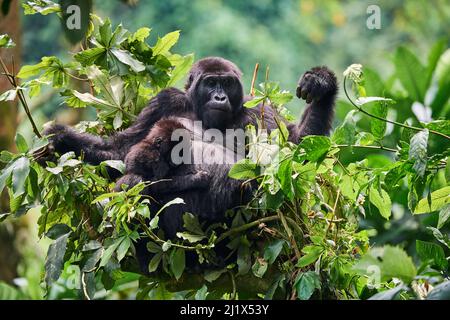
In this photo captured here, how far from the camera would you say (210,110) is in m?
3.69

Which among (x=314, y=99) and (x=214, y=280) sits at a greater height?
(x=314, y=99)

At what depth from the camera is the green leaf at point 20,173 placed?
2691 millimetres

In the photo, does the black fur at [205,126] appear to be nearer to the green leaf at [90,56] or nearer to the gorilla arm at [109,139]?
the gorilla arm at [109,139]

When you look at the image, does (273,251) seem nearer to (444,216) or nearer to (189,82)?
(444,216)

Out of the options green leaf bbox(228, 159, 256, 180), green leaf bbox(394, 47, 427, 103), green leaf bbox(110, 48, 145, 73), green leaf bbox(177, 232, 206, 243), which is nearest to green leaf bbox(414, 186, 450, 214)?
→ green leaf bbox(228, 159, 256, 180)

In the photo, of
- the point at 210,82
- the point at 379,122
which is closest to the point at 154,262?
the point at 379,122

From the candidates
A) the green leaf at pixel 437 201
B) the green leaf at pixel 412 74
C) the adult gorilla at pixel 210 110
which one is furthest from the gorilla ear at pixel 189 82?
the green leaf at pixel 412 74

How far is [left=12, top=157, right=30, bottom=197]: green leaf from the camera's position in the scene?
269 cm

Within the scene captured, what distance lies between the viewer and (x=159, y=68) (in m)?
3.51

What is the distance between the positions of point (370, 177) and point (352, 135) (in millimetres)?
421

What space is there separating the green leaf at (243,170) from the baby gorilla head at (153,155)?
1.59 ft
